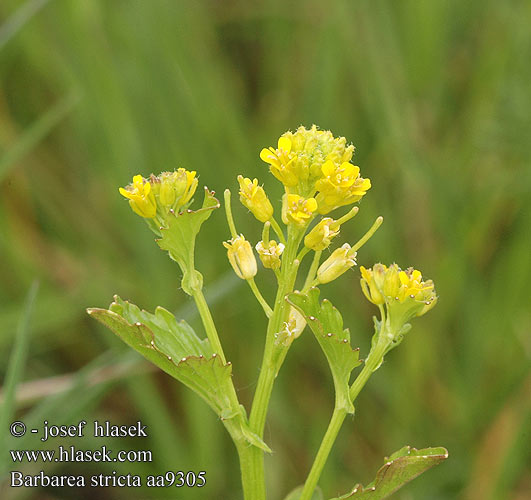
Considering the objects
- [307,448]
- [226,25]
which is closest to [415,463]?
[307,448]

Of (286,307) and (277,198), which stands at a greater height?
(277,198)

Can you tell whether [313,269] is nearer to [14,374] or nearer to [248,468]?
[248,468]

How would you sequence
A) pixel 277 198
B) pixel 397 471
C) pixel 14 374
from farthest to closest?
pixel 277 198, pixel 14 374, pixel 397 471

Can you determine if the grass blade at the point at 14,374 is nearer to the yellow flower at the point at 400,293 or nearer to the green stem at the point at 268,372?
the green stem at the point at 268,372

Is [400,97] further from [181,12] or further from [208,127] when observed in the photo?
[181,12]

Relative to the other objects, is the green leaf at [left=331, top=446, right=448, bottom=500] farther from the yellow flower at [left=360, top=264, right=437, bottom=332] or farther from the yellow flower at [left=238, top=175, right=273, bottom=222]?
the yellow flower at [left=238, top=175, right=273, bottom=222]

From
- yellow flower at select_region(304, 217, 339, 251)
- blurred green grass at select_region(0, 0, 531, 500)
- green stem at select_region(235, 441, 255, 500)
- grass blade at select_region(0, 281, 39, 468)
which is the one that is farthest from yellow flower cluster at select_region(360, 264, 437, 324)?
blurred green grass at select_region(0, 0, 531, 500)

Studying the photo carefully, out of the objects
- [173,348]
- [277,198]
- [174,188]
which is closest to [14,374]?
[173,348]

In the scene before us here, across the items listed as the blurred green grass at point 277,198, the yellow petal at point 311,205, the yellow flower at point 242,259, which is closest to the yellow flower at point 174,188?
the yellow flower at point 242,259
